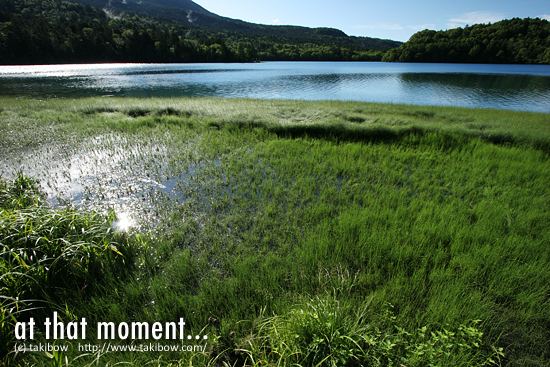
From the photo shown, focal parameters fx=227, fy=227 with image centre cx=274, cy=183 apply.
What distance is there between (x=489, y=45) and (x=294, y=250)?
95671 mm

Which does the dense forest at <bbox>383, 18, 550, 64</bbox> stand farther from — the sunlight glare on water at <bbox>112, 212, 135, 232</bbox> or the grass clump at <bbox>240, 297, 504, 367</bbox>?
the sunlight glare on water at <bbox>112, 212, 135, 232</bbox>

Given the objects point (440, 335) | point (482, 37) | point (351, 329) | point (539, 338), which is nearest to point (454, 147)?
point (539, 338)

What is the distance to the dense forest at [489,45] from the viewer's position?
60.3 metres

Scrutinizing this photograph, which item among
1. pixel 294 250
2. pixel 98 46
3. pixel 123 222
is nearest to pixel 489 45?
pixel 294 250

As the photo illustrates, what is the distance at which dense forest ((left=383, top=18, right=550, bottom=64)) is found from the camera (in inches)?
2375

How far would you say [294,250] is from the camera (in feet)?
11.5

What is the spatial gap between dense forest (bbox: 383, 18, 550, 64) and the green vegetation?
86.4m

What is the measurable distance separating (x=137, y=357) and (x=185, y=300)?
2.27 ft

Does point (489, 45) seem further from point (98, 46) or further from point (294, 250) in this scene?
point (98, 46)

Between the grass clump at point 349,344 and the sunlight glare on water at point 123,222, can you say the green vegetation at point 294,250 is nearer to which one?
the grass clump at point 349,344

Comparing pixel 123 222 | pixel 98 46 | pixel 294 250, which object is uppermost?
pixel 98 46

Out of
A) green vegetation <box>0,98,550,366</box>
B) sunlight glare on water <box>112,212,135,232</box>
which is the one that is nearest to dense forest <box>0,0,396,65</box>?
green vegetation <box>0,98,550,366</box>

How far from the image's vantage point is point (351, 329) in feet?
6.86

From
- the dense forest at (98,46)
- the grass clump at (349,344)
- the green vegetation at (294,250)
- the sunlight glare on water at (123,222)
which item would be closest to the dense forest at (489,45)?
the dense forest at (98,46)
